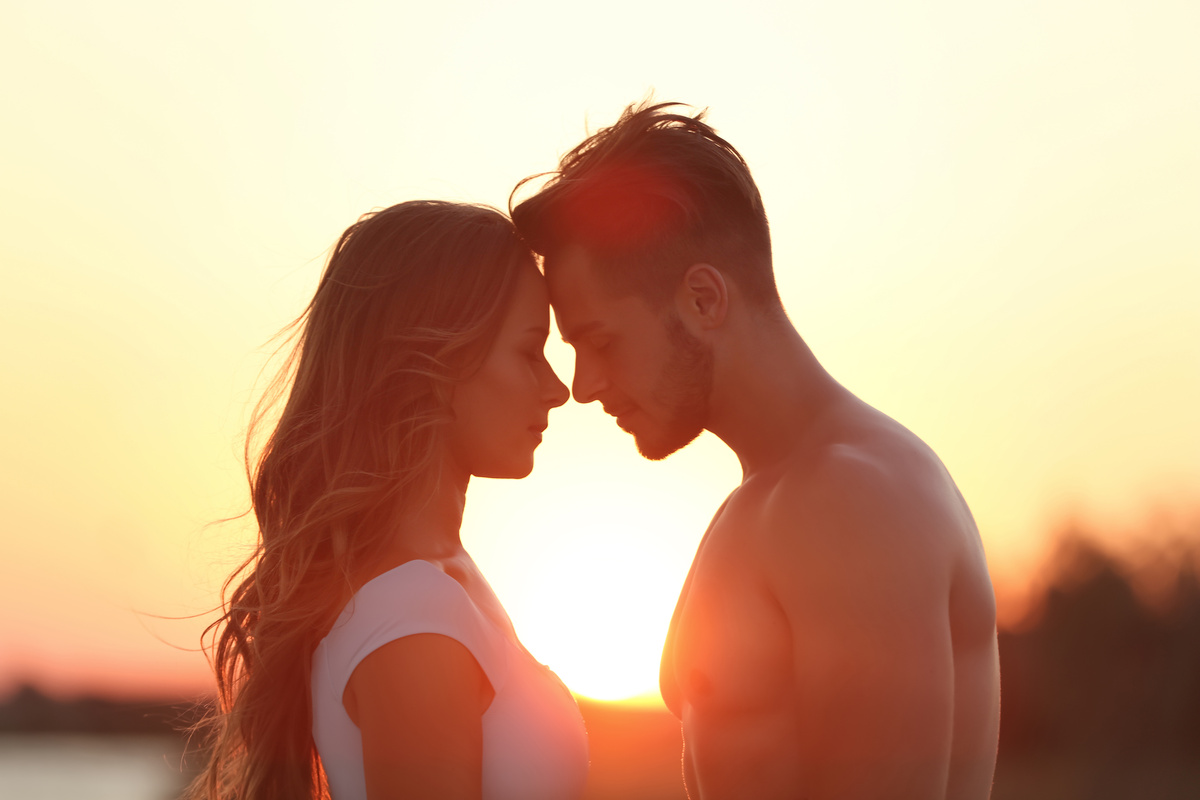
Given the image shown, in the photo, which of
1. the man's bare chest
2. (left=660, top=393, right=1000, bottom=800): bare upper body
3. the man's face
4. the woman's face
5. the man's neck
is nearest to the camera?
(left=660, top=393, right=1000, bottom=800): bare upper body

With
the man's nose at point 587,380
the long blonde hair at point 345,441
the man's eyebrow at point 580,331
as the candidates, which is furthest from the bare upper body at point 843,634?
the long blonde hair at point 345,441

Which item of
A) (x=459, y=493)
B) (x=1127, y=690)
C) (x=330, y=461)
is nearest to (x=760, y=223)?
(x=459, y=493)

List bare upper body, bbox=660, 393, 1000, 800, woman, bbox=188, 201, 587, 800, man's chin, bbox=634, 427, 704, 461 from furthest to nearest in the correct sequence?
man's chin, bbox=634, 427, 704, 461 → woman, bbox=188, 201, 587, 800 → bare upper body, bbox=660, 393, 1000, 800

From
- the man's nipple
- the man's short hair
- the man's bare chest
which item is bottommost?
the man's nipple

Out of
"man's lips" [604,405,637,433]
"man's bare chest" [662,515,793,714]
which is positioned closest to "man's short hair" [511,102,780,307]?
"man's lips" [604,405,637,433]

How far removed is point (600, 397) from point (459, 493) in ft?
3.14

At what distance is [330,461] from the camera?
13.1 ft

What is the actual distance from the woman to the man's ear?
68cm

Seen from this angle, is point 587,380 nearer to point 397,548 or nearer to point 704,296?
point 704,296

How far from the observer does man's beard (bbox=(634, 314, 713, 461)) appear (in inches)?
181

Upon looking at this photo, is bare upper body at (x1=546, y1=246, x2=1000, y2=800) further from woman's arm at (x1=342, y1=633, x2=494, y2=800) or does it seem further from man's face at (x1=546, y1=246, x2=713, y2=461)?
woman's arm at (x1=342, y1=633, x2=494, y2=800)

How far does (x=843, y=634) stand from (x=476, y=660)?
1357mm

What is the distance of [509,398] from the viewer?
4266 millimetres

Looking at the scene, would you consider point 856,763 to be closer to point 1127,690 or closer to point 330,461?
point 330,461
